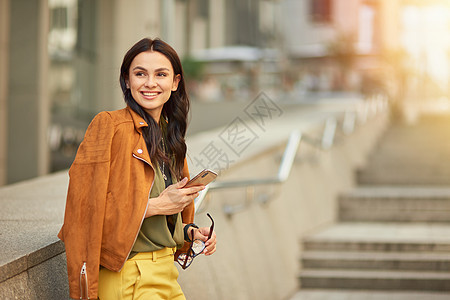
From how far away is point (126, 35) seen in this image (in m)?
15.4

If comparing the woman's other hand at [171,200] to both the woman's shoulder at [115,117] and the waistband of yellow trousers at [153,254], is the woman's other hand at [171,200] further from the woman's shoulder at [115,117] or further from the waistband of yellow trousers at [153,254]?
the woman's shoulder at [115,117]

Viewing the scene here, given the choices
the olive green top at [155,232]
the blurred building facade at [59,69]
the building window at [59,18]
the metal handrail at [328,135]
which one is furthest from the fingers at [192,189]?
the building window at [59,18]

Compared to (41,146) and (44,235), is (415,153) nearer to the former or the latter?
(41,146)

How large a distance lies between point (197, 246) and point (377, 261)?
5228 mm

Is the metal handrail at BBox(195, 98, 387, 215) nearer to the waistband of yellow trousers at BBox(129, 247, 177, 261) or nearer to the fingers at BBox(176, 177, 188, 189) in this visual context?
the waistband of yellow trousers at BBox(129, 247, 177, 261)

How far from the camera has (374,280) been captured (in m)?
7.33

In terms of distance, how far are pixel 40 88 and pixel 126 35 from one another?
4.47 metres

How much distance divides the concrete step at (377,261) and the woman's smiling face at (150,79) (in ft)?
18.3

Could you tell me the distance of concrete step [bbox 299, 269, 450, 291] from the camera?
7.13m

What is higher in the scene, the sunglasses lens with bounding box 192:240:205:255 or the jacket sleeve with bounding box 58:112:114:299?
the jacket sleeve with bounding box 58:112:114:299

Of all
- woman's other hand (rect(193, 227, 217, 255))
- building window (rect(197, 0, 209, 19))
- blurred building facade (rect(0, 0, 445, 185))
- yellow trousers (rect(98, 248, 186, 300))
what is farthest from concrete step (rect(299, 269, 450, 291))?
building window (rect(197, 0, 209, 19))

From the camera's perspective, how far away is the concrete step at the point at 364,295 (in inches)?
272

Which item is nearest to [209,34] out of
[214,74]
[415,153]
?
[214,74]

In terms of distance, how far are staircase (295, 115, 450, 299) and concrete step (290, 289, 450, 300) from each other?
0.09ft
